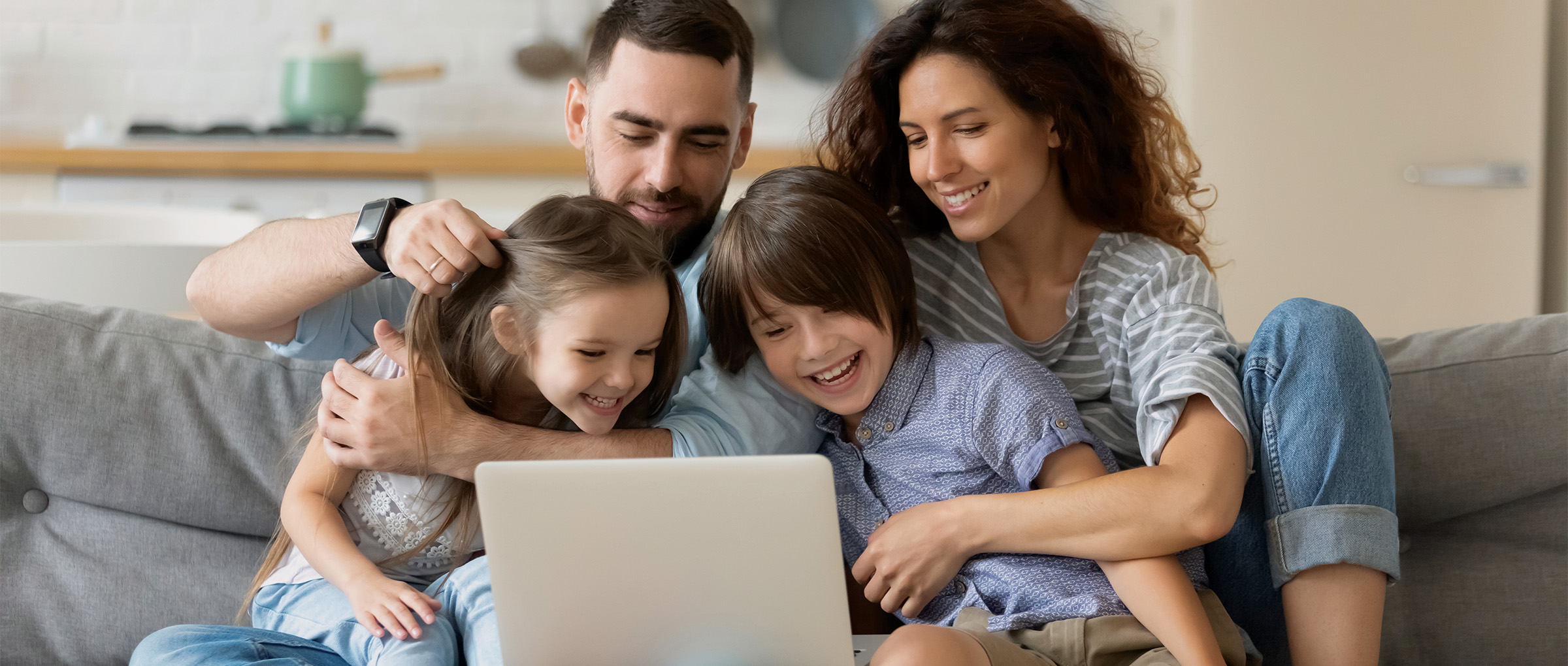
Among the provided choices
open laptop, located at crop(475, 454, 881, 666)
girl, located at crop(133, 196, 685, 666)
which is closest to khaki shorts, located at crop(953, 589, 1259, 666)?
open laptop, located at crop(475, 454, 881, 666)

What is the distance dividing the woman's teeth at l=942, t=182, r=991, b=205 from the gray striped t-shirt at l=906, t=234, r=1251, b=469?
0.13 metres

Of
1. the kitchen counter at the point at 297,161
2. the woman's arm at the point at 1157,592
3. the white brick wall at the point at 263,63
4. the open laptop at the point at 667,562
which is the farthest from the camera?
the white brick wall at the point at 263,63

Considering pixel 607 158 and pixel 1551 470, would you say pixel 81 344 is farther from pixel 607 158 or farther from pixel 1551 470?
pixel 1551 470

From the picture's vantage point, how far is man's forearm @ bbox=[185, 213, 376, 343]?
1.22m

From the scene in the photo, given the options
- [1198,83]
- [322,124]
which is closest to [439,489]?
[322,124]

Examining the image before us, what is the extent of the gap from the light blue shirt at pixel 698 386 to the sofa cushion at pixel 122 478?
0.08 metres

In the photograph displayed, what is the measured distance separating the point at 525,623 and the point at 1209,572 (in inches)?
31.9

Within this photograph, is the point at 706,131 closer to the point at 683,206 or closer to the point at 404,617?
the point at 683,206

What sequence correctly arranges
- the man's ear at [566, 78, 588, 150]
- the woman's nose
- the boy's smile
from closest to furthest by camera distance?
1. the boy's smile
2. the woman's nose
3. the man's ear at [566, 78, 588, 150]

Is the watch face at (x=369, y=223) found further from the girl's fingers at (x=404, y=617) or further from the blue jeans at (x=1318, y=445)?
the blue jeans at (x=1318, y=445)

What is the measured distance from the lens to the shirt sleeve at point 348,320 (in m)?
1.32

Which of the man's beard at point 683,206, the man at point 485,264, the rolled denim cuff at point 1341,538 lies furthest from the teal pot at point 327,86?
the rolled denim cuff at point 1341,538

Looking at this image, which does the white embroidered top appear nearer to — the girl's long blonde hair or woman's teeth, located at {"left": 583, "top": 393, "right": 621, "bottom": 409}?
the girl's long blonde hair

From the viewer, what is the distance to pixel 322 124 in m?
3.20
